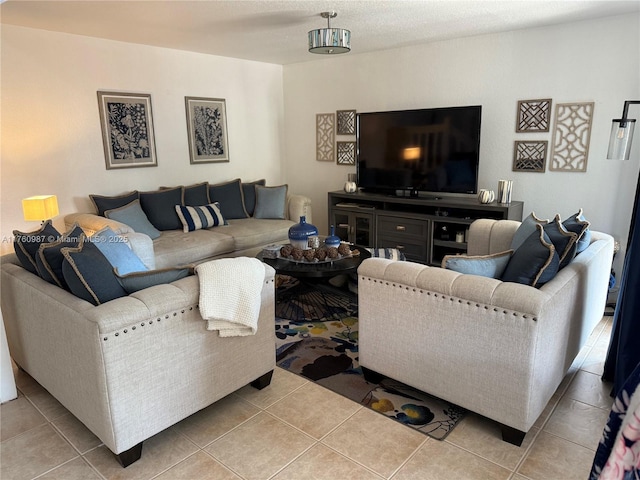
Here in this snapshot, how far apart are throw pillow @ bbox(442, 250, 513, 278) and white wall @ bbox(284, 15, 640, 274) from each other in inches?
89.9

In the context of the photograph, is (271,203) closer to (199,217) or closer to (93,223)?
(199,217)

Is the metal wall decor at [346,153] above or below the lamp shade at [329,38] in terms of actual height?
below

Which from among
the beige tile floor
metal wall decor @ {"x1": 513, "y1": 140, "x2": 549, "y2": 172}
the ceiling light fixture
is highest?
the ceiling light fixture

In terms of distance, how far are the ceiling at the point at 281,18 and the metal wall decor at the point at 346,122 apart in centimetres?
99

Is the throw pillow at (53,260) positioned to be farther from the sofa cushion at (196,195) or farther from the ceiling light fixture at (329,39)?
the sofa cushion at (196,195)

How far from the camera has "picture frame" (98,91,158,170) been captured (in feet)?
14.6

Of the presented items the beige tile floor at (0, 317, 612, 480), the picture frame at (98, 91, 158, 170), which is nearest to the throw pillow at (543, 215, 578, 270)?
the beige tile floor at (0, 317, 612, 480)

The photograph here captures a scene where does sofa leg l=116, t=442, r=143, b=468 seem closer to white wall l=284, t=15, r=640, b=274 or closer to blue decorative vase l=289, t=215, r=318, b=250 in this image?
blue decorative vase l=289, t=215, r=318, b=250

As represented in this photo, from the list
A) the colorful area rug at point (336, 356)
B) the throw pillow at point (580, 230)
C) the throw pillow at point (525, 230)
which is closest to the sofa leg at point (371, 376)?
the colorful area rug at point (336, 356)

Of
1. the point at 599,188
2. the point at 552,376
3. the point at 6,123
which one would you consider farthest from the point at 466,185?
the point at 6,123

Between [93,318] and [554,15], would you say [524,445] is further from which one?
[554,15]

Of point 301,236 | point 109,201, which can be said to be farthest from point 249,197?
point 301,236

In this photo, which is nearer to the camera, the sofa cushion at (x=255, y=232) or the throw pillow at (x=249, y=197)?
the sofa cushion at (x=255, y=232)

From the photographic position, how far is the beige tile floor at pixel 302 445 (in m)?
1.93
